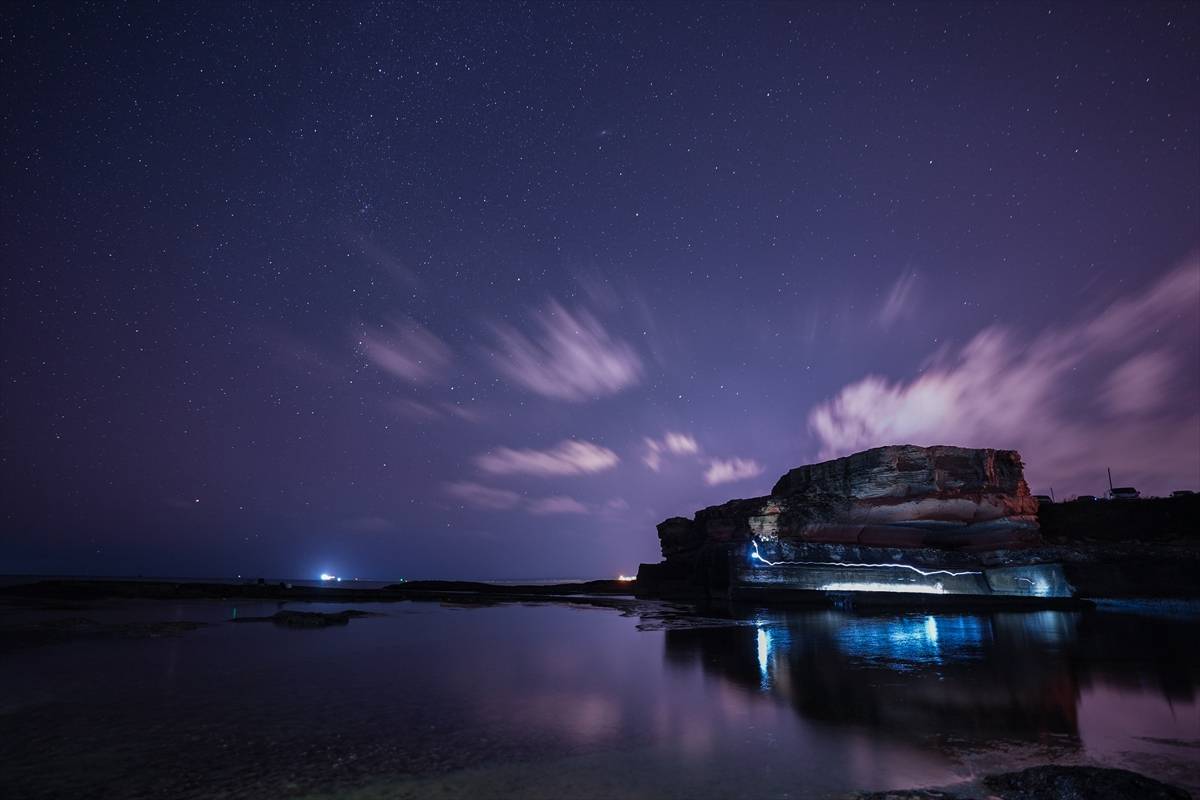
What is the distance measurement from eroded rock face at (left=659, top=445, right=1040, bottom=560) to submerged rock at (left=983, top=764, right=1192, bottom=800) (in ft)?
134

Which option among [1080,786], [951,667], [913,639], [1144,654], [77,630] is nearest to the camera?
[1080,786]

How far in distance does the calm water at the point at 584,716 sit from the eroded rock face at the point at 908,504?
2213 cm

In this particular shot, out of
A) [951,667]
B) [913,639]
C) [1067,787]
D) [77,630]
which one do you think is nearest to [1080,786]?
[1067,787]

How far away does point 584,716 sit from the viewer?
10.6 meters

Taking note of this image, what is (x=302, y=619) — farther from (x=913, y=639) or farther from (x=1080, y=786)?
(x=1080, y=786)

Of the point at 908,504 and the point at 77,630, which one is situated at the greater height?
the point at 908,504

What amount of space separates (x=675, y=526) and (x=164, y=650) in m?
59.7

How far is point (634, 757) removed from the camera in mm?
7941

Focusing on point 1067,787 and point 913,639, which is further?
point 913,639

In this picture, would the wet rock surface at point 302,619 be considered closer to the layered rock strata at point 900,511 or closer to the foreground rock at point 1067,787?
the foreground rock at point 1067,787

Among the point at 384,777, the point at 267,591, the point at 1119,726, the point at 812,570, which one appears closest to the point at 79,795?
the point at 384,777

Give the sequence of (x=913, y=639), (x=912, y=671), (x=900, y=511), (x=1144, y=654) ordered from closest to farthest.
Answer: (x=912, y=671) < (x=1144, y=654) < (x=913, y=639) < (x=900, y=511)

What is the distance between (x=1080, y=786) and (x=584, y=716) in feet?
24.9

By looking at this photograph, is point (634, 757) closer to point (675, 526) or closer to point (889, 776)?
point (889, 776)
